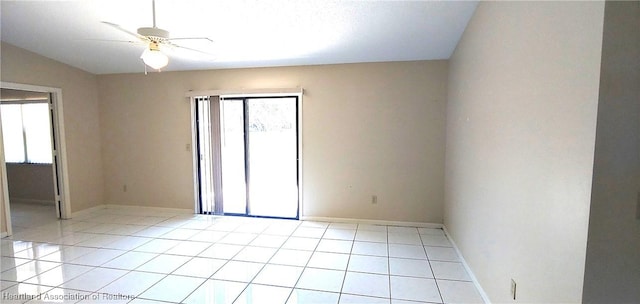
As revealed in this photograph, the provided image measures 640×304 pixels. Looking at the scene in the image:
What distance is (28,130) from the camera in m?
5.31

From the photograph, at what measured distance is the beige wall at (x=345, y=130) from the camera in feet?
12.7

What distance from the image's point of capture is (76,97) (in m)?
4.53

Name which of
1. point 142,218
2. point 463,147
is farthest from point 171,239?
point 463,147

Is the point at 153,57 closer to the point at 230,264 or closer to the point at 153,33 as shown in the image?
the point at 153,33

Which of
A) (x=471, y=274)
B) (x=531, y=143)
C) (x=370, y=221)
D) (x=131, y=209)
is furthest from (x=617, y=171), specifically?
(x=131, y=209)

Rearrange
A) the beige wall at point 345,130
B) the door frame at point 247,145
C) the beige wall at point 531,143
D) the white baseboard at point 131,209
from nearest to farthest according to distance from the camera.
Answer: the beige wall at point 531,143, the beige wall at point 345,130, the door frame at point 247,145, the white baseboard at point 131,209

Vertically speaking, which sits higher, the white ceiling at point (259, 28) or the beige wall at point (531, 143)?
the white ceiling at point (259, 28)

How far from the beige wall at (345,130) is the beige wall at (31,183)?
2.25 m

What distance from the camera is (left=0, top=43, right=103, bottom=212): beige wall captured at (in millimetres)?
3951

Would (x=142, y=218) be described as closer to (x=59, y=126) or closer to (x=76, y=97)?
(x=59, y=126)

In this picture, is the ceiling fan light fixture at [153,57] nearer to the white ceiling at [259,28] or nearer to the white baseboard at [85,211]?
the white ceiling at [259,28]

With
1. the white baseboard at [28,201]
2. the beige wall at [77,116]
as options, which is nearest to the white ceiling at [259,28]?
the beige wall at [77,116]

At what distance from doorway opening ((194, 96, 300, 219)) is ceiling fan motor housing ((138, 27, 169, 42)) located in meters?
2.19

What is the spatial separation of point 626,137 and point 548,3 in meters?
0.76
